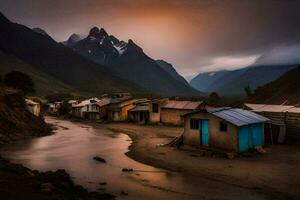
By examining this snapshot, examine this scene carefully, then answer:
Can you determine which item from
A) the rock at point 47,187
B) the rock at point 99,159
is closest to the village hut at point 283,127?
the rock at point 99,159

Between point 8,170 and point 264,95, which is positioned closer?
point 8,170

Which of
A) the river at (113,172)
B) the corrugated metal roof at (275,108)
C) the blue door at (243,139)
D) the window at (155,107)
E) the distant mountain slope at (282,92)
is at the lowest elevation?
the river at (113,172)

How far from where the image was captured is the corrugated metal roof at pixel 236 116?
35478mm

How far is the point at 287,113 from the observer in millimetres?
41188

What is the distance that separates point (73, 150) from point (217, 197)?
79.7ft

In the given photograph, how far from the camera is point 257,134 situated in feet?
125

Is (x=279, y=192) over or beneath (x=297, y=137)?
beneath

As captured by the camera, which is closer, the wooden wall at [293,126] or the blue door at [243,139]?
the blue door at [243,139]

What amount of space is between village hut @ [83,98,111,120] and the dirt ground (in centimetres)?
4889

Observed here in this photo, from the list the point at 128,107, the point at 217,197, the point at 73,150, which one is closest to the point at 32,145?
the point at 73,150

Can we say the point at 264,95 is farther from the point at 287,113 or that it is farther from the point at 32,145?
the point at 32,145

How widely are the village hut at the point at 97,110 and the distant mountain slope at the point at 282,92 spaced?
36.3 metres

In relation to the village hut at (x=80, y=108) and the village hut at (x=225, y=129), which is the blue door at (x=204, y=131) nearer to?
the village hut at (x=225, y=129)

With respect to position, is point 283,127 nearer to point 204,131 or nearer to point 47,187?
point 204,131
